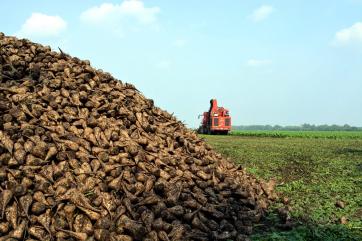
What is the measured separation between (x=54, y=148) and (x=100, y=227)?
1.82 meters

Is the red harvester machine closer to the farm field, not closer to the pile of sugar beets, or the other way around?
the farm field

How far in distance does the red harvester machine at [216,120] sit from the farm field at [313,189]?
20.7 m

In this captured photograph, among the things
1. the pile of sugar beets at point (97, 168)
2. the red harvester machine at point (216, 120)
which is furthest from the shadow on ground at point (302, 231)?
the red harvester machine at point (216, 120)

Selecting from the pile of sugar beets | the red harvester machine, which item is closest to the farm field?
the pile of sugar beets

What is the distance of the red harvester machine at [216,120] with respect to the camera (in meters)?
41.2

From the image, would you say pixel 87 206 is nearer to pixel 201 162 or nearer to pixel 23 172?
pixel 23 172

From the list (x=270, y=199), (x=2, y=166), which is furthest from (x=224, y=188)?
(x=2, y=166)

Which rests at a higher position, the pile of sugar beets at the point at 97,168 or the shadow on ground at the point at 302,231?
the pile of sugar beets at the point at 97,168

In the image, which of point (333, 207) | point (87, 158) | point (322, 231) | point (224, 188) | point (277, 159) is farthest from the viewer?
point (277, 159)

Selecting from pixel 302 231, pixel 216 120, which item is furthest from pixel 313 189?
pixel 216 120

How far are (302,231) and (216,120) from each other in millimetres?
33090

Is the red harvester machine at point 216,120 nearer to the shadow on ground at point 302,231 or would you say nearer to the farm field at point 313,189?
the farm field at point 313,189

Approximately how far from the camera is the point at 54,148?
7.53 m

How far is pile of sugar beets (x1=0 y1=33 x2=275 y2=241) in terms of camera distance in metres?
6.66
